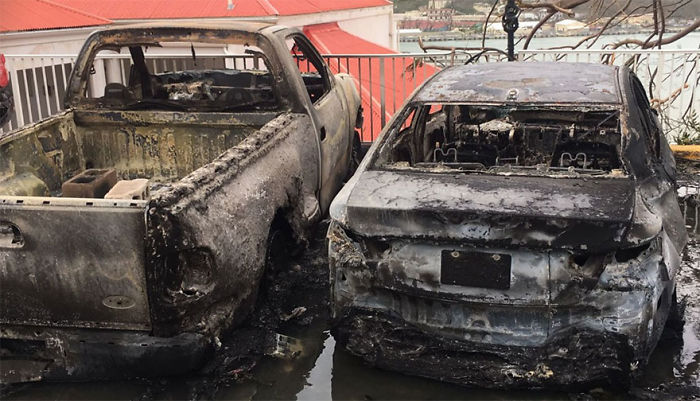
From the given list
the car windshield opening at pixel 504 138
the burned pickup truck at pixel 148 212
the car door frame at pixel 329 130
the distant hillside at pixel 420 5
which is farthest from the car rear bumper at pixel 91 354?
the distant hillside at pixel 420 5

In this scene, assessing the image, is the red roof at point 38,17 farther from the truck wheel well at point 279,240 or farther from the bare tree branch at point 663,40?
the bare tree branch at point 663,40

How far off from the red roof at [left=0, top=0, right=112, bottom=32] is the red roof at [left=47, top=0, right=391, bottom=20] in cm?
295

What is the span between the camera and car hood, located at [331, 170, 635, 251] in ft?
10.7

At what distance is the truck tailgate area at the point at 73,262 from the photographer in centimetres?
336

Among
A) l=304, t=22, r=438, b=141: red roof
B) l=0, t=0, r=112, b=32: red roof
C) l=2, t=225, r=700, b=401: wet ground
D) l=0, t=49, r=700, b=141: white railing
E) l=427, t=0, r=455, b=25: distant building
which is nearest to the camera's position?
l=2, t=225, r=700, b=401: wet ground

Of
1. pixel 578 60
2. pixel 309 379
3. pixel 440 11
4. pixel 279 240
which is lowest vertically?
pixel 309 379

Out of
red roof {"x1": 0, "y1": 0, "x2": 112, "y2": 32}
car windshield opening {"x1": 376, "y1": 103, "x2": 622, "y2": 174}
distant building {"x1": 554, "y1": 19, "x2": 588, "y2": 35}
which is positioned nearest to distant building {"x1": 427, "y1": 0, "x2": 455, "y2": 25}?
distant building {"x1": 554, "y1": 19, "x2": 588, "y2": 35}

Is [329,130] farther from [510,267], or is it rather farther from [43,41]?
[43,41]

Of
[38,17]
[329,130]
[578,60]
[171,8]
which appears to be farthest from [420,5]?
[329,130]

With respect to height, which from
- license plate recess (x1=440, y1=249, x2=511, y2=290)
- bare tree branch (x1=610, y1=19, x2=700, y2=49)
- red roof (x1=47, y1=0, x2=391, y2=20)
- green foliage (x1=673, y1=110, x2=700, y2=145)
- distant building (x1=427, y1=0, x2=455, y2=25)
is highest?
red roof (x1=47, y1=0, x2=391, y2=20)

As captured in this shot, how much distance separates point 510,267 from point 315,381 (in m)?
1.36

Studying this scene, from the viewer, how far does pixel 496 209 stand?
3402mm

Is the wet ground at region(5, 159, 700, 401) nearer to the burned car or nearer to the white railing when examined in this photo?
the burned car

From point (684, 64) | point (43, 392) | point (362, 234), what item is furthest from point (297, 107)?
point (684, 64)
